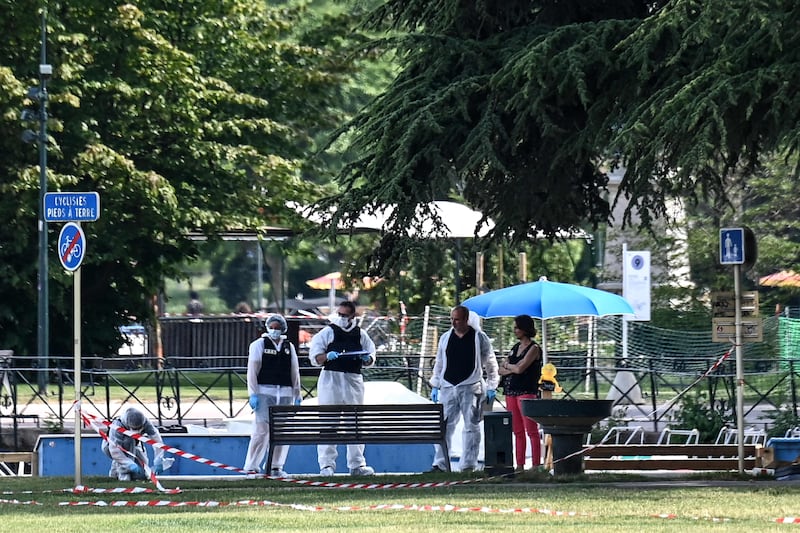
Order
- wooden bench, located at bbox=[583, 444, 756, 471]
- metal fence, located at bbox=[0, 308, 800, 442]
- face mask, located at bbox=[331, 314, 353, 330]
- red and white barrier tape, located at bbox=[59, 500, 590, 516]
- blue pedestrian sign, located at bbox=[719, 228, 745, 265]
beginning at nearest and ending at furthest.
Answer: red and white barrier tape, located at bbox=[59, 500, 590, 516]
blue pedestrian sign, located at bbox=[719, 228, 745, 265]
wooden bench, located at bbox=[583, 444, 756, 471]
face mask, located at bbox=[331, 314, 353, 330]
metal fence, located at bbox=[0, 308, 800, 442]

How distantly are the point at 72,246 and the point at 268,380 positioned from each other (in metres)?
2.78

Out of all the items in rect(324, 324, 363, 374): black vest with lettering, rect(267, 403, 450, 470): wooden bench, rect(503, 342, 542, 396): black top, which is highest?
rect(324, 324, 363, 374): black vest with lettering

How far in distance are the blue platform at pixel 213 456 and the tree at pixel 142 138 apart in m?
12.5

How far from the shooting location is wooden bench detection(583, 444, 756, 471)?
16484 mm

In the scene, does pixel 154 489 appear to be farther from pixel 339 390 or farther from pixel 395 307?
pixel 395 307

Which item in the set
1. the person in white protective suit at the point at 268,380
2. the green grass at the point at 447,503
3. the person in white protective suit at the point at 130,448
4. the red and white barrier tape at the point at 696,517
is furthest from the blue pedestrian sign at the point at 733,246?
the person in white protective suit at the point at 130,448

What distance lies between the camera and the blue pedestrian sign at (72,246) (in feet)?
52.7

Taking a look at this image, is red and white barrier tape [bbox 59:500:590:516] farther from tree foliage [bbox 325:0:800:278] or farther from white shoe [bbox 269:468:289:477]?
tree foliage [bbox 325:0:800:278]

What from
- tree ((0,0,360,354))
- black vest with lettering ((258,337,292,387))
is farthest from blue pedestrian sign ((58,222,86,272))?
tree ((0,0,360,354))

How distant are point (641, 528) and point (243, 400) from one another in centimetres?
1488

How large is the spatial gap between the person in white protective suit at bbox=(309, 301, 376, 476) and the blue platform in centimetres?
130

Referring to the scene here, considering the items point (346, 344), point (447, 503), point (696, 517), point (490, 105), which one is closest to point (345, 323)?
point (346, 344)

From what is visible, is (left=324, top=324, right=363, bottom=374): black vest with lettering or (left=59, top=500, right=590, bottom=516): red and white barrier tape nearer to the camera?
(left=59, top=500, right=590, bottom=516): red and white barrier tape

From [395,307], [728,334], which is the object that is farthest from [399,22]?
[395,307]
